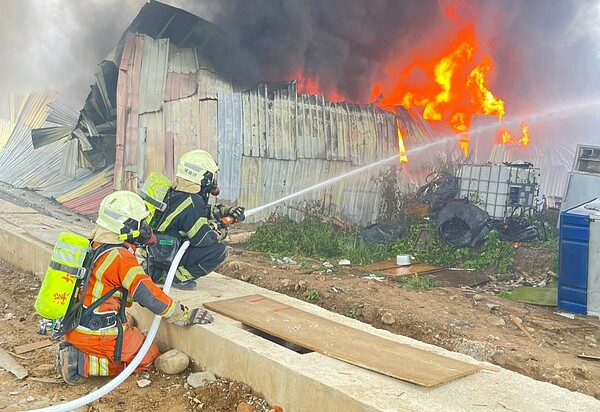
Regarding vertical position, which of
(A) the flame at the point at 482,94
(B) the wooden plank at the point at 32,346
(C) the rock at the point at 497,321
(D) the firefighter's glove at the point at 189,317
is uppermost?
(A) the flame at the point at 482,94

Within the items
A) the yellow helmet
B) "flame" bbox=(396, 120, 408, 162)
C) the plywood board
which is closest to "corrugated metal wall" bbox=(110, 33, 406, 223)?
"flame" bbox=(396, 120, 408, 162)

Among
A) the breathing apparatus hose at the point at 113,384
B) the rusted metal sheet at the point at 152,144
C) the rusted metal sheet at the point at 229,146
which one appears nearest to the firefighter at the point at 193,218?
the breathing apparatus hose at the point at 113,384

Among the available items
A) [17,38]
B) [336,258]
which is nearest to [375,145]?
[336,258]

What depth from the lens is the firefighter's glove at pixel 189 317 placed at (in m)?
4.13

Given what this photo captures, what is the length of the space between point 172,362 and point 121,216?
1.12 m

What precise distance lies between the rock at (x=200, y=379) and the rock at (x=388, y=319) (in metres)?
2.02

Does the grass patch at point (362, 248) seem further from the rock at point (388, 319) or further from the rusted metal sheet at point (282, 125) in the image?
the rock at point (388, 319)

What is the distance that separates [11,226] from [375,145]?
7.44m

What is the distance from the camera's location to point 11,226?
320 inches

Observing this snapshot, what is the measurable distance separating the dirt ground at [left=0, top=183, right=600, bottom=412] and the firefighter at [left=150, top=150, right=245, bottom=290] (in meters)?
1.19

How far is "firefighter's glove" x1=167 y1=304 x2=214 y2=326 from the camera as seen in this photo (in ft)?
13.6

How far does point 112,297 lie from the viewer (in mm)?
4109

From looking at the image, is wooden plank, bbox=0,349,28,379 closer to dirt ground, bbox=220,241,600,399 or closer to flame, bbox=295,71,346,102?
dirt ground, bbox=220,241,600,399

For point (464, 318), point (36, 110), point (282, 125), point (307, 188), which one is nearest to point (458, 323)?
point (464, 318)
